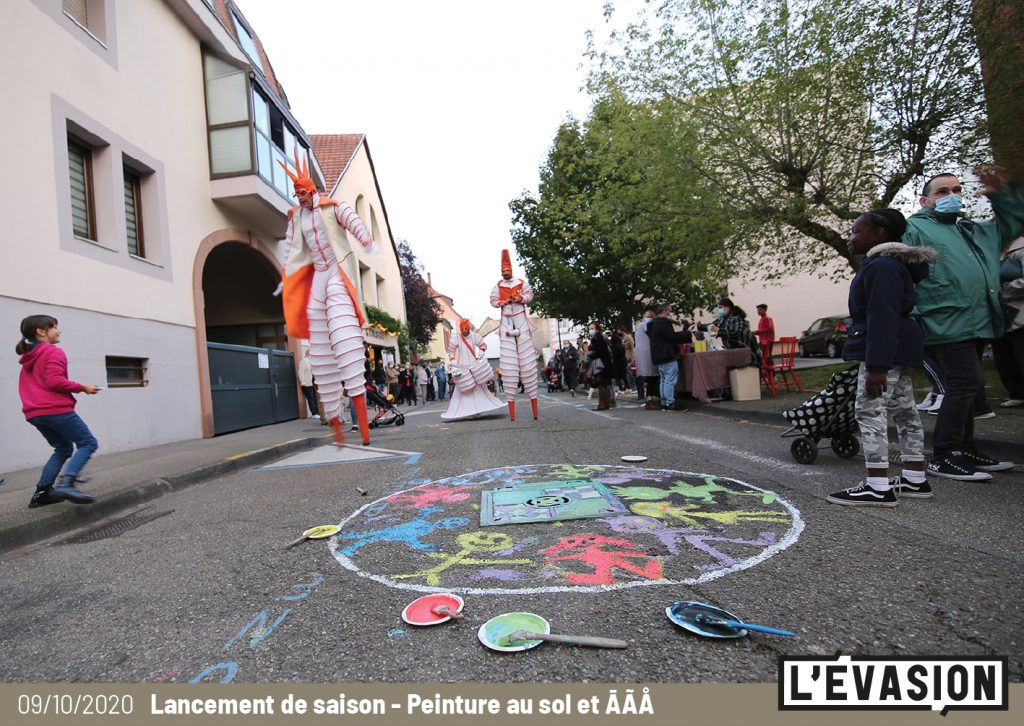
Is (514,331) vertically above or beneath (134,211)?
beneath

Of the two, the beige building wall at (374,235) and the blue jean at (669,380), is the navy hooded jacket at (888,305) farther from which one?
the beige building wall at (374,235)

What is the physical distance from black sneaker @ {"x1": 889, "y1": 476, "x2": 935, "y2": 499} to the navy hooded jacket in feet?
2.45

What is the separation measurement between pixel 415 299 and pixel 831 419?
1482 inches

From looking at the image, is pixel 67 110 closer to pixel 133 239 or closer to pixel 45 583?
pixel 133 239

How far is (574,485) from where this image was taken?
4.20 metres

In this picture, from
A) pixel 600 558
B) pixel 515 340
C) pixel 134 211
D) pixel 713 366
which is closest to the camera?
pixel 600 558

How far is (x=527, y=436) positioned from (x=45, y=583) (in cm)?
540

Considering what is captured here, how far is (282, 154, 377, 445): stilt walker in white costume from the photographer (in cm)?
638

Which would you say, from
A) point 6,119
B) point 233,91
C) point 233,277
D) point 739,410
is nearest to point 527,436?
point 739,410

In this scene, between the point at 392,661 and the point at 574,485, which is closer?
the point at 392,661

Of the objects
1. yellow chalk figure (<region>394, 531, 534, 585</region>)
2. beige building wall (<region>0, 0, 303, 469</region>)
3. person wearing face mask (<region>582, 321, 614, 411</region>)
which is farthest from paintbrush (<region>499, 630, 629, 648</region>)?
person wearing face mask (<region>582, 321, 614, 411</region>)

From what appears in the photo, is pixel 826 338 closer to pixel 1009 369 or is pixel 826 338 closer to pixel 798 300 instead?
pixel 798 300

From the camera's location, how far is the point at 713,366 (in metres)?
10.4

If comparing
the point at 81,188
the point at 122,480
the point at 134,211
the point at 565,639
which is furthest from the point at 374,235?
the point at 565,639
